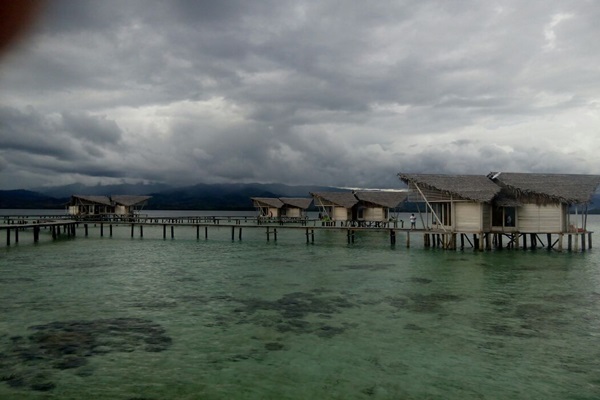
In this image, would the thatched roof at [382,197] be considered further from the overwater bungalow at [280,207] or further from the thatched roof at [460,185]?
the thatched roof at [460,185]

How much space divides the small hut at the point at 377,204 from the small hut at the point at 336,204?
1.02m

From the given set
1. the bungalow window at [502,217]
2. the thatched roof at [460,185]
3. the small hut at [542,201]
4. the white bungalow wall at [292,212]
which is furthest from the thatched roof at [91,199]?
the small hut at [542,201]

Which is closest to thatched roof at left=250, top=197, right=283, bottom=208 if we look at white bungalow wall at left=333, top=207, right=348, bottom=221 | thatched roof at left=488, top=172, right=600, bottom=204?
white bungalow wall at left=333, top=207, right=348, bottom=221

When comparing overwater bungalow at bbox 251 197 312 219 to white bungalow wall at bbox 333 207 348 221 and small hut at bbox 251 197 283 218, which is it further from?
white bungalow wall at bbox 333 207 348 221

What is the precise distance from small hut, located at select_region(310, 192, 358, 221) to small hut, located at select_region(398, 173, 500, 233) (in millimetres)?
19279

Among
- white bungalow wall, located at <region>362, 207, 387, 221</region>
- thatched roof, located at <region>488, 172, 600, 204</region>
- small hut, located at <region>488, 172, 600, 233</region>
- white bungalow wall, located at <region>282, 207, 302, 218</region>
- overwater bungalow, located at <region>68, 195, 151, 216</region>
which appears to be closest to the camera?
thatched roof, located at <region>488, 172, 600, 204</region>

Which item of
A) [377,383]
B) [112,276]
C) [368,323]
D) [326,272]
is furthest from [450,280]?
[112,276]

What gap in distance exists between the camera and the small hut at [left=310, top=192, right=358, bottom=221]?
4816 cm

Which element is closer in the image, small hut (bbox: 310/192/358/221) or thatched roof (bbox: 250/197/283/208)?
small hut (bbox: 310/192/358/221)

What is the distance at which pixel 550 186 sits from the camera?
89.5 ft

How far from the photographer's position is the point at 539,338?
32.2ft

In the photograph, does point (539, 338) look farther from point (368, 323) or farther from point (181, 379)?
point (181, 379)

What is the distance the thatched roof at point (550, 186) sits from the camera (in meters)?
26.3

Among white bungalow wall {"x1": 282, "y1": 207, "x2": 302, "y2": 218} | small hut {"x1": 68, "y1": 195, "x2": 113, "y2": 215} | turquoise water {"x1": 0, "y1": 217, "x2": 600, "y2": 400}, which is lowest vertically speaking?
turquoise water {"x1": 0, "y1": 217, "x2": 600, "y2": 400}
